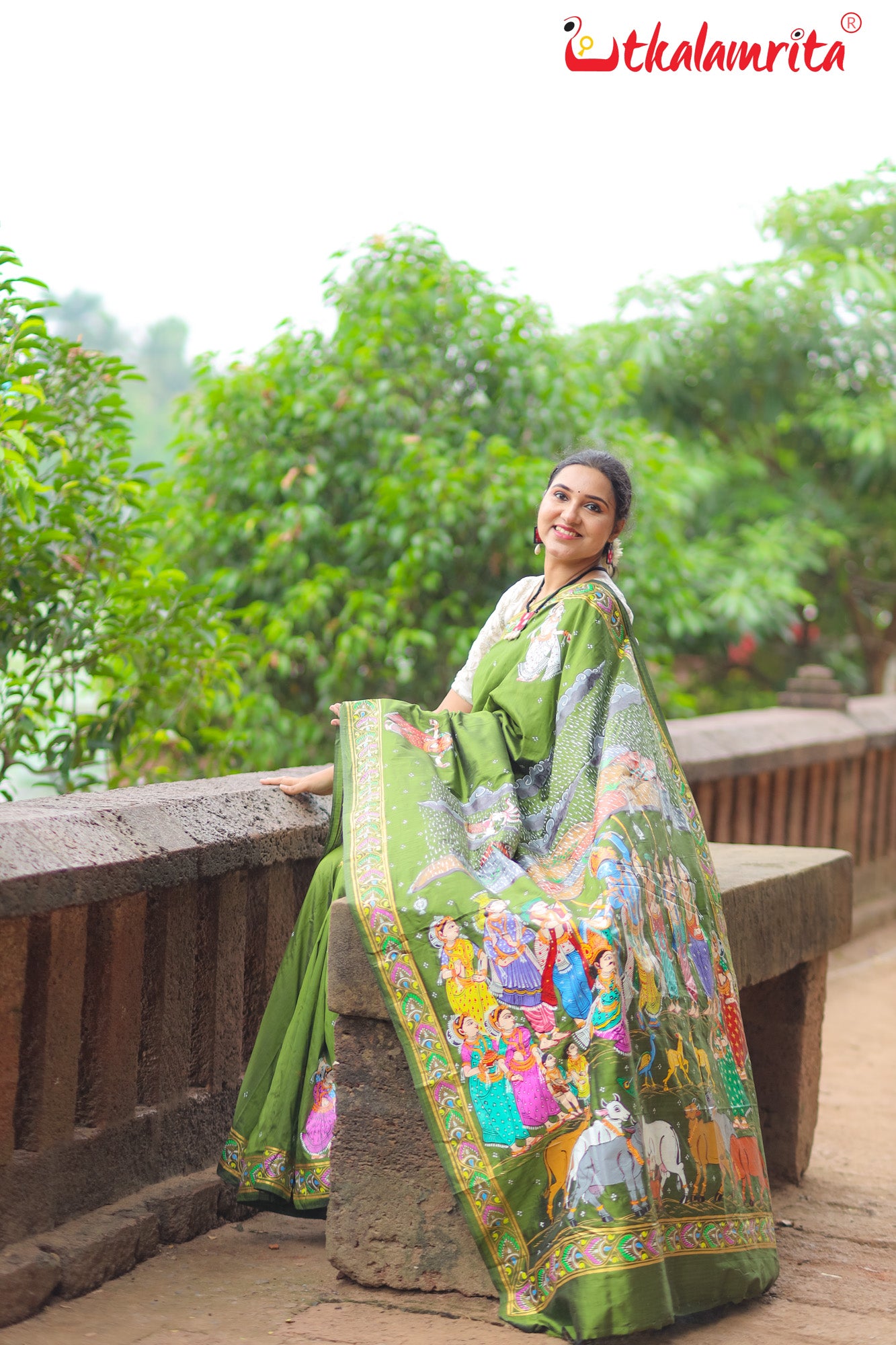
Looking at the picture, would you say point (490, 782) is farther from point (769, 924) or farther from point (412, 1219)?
point (769, 924)

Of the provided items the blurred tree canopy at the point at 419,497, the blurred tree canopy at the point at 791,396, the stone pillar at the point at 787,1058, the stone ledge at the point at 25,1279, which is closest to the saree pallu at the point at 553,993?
the stone ledge at the point at 25,1279

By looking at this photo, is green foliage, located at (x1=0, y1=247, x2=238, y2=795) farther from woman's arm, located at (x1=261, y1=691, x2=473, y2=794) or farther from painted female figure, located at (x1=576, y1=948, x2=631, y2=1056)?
painted female figure, located at (x1=576, y1=948, x2=631, y2=1056)

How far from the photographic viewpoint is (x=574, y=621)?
8.90 feet

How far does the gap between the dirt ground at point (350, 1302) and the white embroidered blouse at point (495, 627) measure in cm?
116

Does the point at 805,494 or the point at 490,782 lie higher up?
the point at 805,494

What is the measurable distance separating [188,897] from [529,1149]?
0.84 metres

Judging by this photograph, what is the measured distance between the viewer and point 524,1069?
2.29 meters

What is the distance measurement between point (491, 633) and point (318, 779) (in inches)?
20.1

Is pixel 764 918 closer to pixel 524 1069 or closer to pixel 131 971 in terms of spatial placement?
pixel 524 1069

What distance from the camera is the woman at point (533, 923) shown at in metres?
2.26

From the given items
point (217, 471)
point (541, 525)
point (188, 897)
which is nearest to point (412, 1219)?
point (188, 897)

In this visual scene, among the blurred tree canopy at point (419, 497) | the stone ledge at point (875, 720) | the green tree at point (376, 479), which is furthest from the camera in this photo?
the stone ledge at point (875, 720)

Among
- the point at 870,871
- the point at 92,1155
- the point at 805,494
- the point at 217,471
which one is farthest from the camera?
the point at 805,494

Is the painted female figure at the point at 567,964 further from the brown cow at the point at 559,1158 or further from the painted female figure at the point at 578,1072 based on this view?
the brown cow at the point at 559,1158
